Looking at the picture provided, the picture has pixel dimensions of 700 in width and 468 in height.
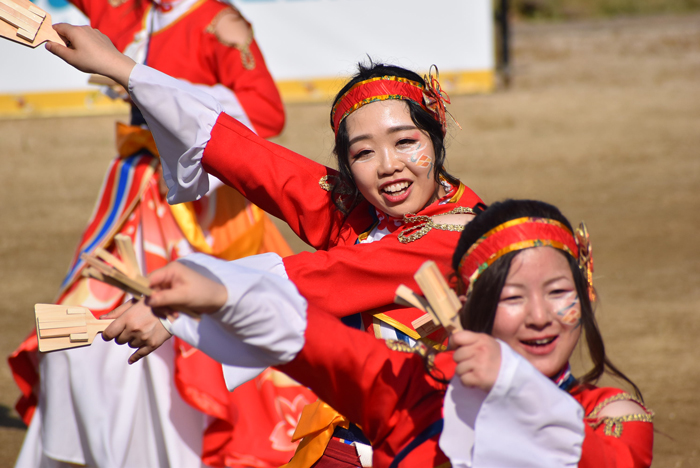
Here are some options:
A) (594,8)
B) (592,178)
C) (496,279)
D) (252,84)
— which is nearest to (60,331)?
(496,279)

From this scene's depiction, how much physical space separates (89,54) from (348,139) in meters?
0.58

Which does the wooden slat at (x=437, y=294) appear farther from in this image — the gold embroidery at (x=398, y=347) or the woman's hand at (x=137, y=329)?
the woman's hand at (x=137, y=329)

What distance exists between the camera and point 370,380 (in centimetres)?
131

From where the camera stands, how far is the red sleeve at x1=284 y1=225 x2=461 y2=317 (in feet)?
5.51

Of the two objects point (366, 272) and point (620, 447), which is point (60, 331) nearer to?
point (366, 272)

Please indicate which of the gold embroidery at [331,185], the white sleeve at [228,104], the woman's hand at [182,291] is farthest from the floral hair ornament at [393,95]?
the white sleeve at [228,104]

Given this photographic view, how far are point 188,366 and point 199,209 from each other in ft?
1.90

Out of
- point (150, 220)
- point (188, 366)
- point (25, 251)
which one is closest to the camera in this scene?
point (188, 366)

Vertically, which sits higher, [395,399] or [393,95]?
[393,95]

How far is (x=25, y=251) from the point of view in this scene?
6.04 m

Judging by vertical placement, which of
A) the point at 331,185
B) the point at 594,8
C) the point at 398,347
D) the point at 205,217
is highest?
the point at 594,8

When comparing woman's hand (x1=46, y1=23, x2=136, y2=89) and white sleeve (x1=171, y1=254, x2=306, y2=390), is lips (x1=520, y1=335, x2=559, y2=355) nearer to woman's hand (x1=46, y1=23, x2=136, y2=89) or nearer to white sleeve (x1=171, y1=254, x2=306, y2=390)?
white sleeve (x1=171, y1=254, x2=306, y2=390)

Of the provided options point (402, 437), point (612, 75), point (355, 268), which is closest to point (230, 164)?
point (355, 268)

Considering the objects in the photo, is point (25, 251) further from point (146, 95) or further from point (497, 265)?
point (497, 265)
